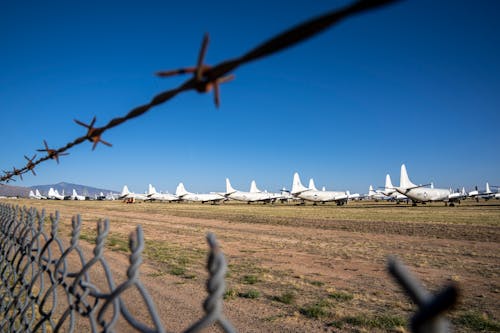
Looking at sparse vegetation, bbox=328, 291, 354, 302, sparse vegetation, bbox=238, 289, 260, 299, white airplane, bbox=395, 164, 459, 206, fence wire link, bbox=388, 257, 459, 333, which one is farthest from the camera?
white airplane, bbox=395, 164, 459, 206

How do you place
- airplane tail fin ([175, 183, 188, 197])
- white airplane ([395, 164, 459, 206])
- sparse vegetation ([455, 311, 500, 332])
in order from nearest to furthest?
sparse vegetation ([455, 311, 500, 332]) → white airplane ([395, 164, 459, 206]) → airplane tail fin ([175, 183, 188, 197])

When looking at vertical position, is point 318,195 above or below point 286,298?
above

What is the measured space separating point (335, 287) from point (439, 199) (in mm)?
53312

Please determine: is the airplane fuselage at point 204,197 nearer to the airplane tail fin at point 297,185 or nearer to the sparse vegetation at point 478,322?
the airplane tail fin at point 297,185

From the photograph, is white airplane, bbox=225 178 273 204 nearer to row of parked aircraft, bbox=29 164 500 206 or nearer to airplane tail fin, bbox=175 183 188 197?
row of parked aircraft, bbox=29 164 500 206

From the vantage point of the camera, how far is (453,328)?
17.1 ft

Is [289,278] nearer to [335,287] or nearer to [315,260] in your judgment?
[335,287]

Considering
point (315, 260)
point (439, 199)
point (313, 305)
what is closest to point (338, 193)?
point (439, 199)

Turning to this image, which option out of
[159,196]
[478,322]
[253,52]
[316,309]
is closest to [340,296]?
[316,309]

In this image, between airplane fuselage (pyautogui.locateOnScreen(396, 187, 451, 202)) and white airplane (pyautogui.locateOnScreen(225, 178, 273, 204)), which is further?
white airplane (pyautogui.locateOnScreen(225, 178, 273, 204))

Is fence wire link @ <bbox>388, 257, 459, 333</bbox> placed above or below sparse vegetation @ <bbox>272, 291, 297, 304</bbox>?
above

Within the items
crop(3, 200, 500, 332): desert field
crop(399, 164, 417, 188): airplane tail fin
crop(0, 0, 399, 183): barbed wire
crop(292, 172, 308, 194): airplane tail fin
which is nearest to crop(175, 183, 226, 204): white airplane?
crop(292, 172, 308, 194): airplane tail fin

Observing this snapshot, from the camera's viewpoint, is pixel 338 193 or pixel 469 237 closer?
pixel 469 237

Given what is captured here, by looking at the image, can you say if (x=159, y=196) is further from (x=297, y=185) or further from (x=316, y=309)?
(x=316, y=309)
